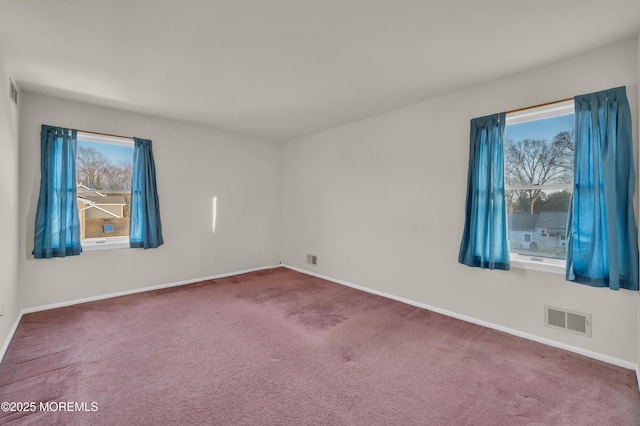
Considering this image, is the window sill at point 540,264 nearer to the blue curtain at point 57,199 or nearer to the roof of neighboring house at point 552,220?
the roof of neighboring house at point 552,220

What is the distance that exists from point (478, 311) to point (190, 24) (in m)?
3.90

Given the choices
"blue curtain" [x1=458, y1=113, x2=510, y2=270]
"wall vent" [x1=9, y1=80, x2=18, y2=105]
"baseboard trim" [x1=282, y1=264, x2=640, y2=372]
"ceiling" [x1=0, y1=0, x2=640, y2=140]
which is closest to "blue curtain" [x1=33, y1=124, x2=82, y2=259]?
"wall vent" [x1=9, y1=80, x2=18, y2=105]

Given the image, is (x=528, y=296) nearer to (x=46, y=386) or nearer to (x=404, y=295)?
(x=404, y=295)

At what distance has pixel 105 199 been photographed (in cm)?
413

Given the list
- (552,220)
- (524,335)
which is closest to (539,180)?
(552,220)

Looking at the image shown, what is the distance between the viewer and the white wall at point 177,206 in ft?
11.5

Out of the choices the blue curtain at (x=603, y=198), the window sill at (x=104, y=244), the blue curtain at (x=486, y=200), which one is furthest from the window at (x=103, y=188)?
the blue curtain at (x=603, y=198)

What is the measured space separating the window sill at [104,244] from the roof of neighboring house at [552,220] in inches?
207

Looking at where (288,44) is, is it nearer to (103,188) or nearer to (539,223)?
(539,223)

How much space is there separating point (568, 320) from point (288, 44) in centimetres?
352

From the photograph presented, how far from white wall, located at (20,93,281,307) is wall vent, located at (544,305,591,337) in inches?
181

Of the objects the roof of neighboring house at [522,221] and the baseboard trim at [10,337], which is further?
the roof of neighboring house at [522,221]

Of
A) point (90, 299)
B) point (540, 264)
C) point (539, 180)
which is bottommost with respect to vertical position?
point (90, 299)

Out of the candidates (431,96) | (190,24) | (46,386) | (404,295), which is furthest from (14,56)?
(404,295)
